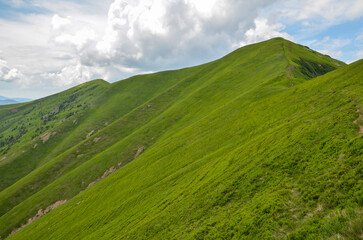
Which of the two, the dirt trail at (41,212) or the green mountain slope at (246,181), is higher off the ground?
the green mountain slope at (246,181)

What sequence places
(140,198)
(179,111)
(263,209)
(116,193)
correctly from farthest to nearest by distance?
1. (179,111)
2. (116,193)
3. (140,198)
4. (263,209)

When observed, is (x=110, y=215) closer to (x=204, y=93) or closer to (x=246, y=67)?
(x=204, y=93)

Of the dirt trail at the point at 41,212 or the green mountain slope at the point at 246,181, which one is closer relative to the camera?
the green mountain slope at the point at 246,181

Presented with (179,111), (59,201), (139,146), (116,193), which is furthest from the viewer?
(179,111)

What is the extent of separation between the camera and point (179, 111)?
362ft

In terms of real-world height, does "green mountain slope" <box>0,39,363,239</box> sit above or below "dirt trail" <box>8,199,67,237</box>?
above

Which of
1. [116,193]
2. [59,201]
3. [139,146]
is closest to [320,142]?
[116,193]

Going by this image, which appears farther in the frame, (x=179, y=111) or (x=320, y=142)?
(x=179, y=111)

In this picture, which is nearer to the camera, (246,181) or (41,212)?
(246,181)

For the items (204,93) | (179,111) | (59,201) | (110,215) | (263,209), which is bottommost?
(59,201)

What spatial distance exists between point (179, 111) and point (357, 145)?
311 ft

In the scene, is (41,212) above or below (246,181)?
below

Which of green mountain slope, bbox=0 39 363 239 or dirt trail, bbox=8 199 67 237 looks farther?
dirt trail, bbox=8 199 67 237

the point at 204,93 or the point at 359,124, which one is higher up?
the point at 204,93
